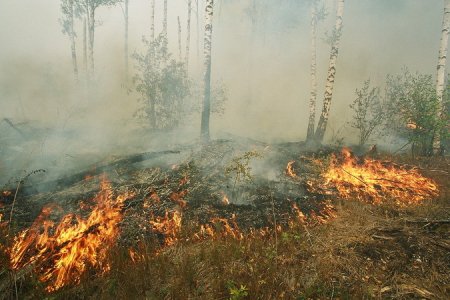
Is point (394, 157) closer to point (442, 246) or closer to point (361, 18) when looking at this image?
point (442, 246)

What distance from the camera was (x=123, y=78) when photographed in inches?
1129

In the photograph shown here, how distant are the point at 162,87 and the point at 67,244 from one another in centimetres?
1331

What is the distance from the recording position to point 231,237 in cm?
576

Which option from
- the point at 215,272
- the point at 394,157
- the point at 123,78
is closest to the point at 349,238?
the point at 215,272

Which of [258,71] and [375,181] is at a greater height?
[258,71]

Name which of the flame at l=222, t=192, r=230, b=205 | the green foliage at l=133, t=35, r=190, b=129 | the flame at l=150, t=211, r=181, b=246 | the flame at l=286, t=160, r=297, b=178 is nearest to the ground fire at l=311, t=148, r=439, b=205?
the flame at l=286, t=160, r=297, b=178

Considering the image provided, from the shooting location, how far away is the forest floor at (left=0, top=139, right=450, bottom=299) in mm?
4242

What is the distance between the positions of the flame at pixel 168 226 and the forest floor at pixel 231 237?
0.02m

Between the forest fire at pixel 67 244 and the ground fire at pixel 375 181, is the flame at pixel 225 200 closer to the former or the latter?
the forest fire at pixel 67 244

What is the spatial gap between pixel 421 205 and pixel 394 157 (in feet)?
15.3

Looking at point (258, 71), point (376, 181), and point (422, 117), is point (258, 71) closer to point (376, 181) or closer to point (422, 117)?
point (422, 117)

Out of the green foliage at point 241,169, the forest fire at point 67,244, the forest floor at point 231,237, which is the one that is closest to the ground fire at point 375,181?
the forest floor at point 231,237

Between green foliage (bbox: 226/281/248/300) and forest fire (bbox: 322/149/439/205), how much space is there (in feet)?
15.7

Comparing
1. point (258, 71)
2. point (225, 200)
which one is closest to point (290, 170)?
point (225, 200)
